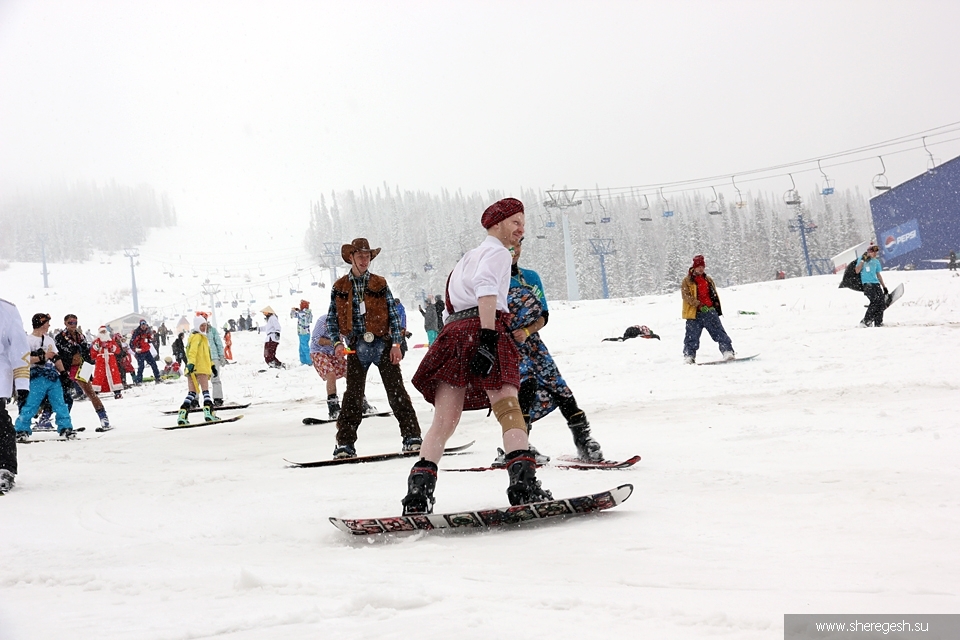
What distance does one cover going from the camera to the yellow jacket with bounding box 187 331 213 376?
1231 cm

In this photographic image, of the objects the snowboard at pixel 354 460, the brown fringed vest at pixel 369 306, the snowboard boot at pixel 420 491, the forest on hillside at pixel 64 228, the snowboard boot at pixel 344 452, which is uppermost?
the forest on hillside at pixel 64 228

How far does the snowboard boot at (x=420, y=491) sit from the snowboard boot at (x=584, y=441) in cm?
190

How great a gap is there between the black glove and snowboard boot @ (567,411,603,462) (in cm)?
178

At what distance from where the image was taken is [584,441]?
Result: 536cm

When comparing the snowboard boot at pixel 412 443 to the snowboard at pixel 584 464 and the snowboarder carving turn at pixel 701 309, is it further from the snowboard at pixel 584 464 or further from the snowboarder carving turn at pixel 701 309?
the snowboarder carving turn at pixel 701 309

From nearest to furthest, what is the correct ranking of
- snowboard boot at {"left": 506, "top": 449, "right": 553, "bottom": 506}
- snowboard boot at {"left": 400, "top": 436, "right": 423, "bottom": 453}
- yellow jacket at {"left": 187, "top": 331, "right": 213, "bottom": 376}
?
snowboard boot at {"left": 506, "top": 449, "right": 553, "bottom": 506}, snowboard boot at {"left": 400, "top": 436, "right": 423, "bottom": 453}, yellow jacket at {"left": 187, "top": 331, "right": 213, "bottom": 376}

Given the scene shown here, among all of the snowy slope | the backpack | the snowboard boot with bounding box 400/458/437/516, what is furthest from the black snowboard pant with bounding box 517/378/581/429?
the backpack

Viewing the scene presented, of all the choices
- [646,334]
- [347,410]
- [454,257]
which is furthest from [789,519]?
[454,257]

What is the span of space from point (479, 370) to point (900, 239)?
43.2 m

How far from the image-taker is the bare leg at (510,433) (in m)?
3.66

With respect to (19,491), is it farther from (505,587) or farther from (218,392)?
(218,392)

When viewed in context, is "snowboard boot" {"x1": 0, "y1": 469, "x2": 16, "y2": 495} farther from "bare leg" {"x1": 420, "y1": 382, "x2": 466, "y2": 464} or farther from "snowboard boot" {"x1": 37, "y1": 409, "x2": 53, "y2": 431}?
"snowboard boot" {"x1": 37, "y1": 409, "x2": 53, "y2": 431}

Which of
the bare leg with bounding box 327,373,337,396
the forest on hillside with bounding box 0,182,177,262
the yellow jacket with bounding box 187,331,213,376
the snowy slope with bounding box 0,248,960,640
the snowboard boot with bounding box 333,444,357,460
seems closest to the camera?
the snowy slope with bounding box 0,248,960,640

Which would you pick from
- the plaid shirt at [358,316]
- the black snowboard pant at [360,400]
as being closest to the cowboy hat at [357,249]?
the plaid shirt at [358,316]
